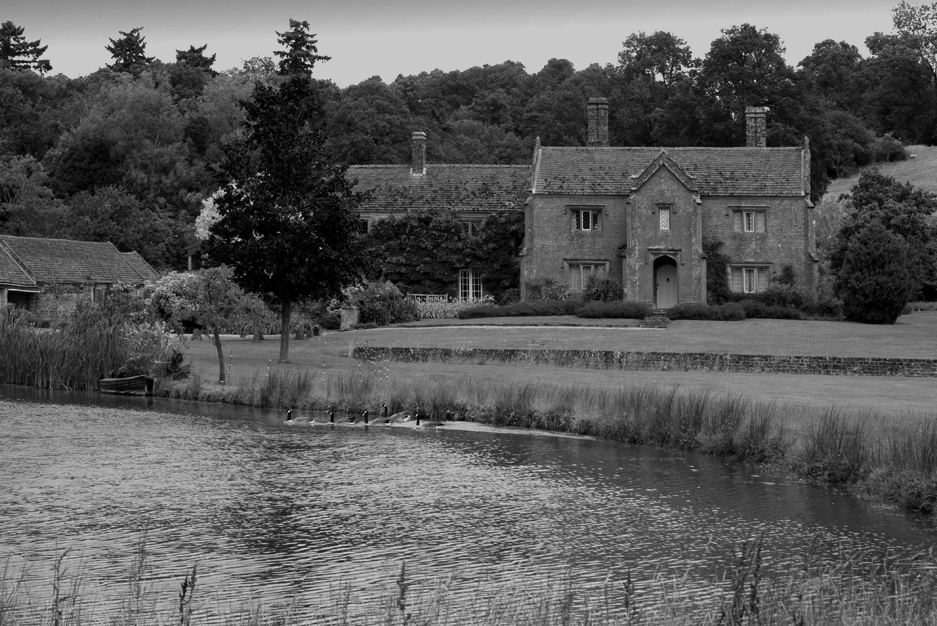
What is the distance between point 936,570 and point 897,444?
482 centimetres

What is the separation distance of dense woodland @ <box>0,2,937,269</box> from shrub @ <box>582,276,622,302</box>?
75.5ft

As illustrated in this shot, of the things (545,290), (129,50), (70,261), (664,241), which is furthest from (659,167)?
(129,50)

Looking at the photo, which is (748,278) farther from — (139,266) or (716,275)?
(139,266)

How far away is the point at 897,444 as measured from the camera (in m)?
17.6

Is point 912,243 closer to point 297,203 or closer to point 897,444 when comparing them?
point 297,203

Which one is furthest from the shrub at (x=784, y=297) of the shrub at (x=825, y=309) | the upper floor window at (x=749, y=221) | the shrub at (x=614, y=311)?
the shrub at (x=614, y=311)

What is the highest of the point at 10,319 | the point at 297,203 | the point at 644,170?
the point at 644,170

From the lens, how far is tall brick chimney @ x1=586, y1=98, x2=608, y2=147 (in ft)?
205

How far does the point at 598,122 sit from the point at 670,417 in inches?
1663

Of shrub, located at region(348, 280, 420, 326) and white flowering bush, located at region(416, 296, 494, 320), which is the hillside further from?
shrub, located at region(348, 280, 420, 326)

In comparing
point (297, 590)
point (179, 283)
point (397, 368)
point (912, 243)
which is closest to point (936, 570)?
point (297, 590)

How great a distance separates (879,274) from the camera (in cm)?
4778

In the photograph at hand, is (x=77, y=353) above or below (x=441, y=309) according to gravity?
below

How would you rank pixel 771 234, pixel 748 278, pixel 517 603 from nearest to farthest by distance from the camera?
pixel 517 603
pixel 771 234
pixel 748 278
